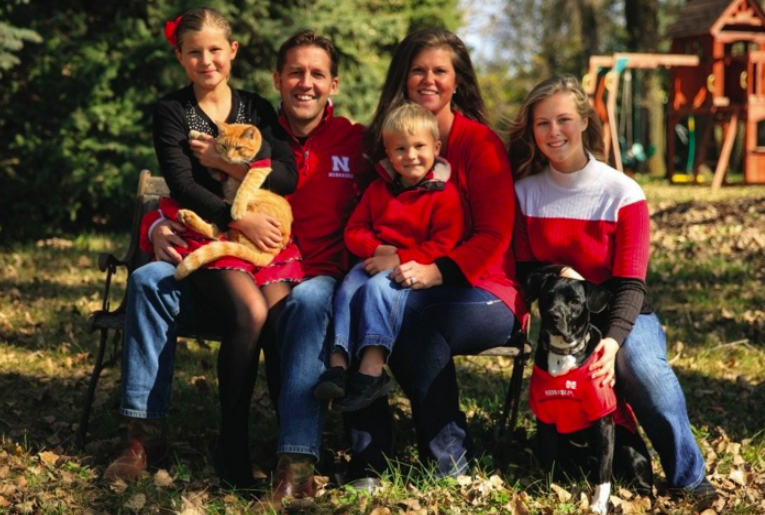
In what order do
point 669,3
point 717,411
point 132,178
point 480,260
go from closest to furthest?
1. point 480,260
2. point 717,411
3. point 132,178
4. point 669,3

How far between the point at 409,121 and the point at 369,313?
89 centimetres

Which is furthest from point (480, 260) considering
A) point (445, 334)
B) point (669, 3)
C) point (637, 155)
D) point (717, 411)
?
point (669, 3)

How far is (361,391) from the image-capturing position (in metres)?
3.99

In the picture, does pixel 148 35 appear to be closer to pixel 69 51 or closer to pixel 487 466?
pixel 69 51

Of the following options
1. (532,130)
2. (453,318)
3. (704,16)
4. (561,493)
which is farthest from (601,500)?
(704,16)

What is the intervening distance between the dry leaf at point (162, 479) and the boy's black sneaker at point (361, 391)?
0.86 m

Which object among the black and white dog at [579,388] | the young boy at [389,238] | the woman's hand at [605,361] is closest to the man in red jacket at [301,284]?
the young boy at [389,238]

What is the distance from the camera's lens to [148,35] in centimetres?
1096

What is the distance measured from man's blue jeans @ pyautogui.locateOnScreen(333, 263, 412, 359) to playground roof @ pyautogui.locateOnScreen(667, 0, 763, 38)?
551 inches

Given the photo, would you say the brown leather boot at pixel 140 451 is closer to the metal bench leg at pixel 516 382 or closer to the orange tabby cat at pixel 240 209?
the orange tabby cat at pixel 240 209

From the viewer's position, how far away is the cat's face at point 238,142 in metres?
4.35

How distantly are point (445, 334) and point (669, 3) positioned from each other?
29601mm

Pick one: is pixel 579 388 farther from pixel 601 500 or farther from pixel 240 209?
pixel 240 209

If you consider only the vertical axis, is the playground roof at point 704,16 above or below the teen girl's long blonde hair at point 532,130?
above
